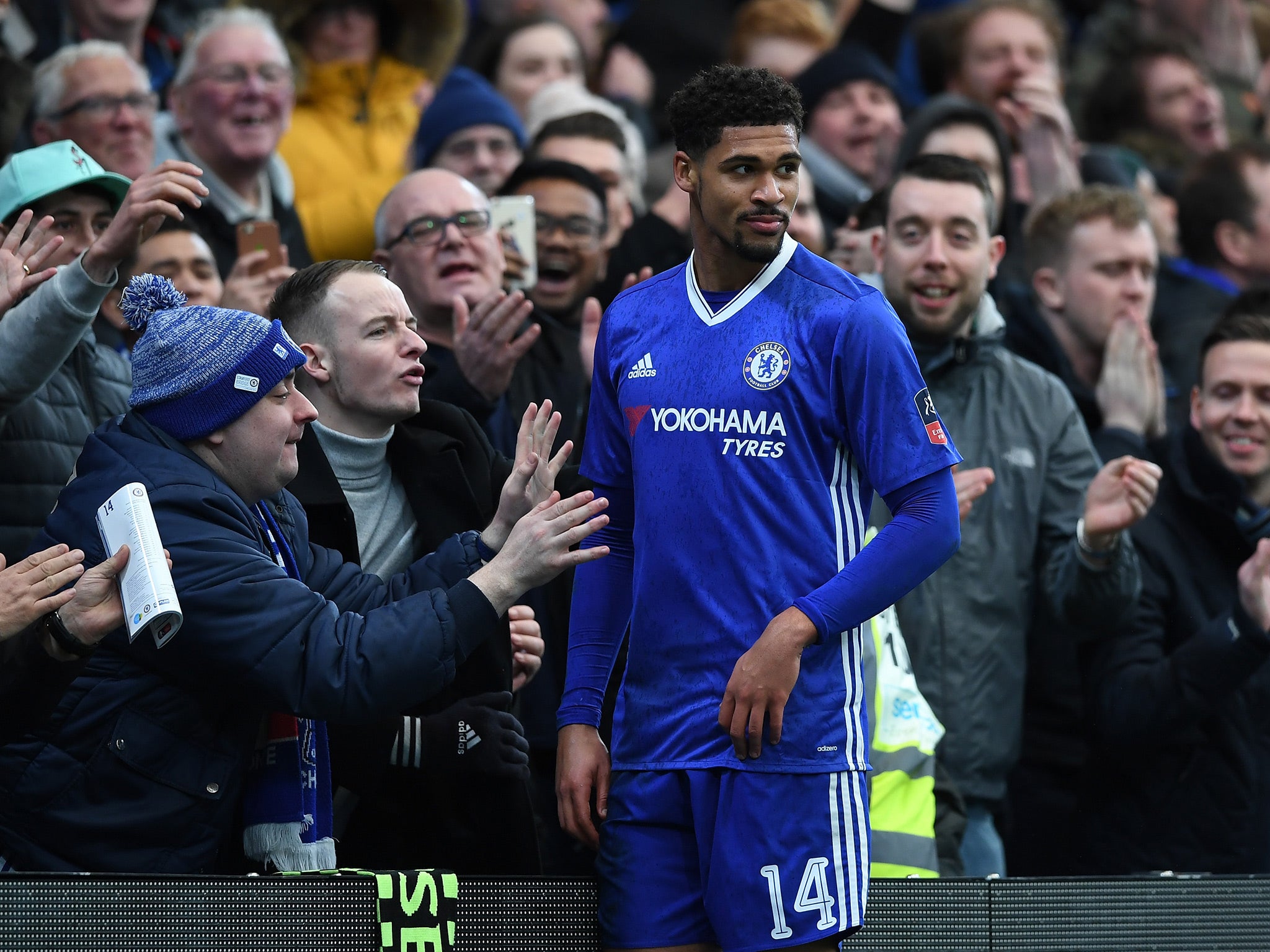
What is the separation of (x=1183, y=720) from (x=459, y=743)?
261 centimetres

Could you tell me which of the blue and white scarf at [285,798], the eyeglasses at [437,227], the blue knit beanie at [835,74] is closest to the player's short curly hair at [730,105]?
the blue and white scarf at [285,798]

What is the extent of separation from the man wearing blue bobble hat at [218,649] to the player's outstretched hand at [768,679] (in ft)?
1.61

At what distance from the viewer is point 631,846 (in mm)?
4047

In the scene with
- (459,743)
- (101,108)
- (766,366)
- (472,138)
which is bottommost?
(459,743)

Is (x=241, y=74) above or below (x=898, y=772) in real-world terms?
above

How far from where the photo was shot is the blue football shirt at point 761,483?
3.96m

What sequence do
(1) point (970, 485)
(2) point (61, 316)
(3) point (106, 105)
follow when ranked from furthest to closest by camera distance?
1. (3) point (106, 105)
2. (1) point (970, 485)
3. (2) point (61, 316)

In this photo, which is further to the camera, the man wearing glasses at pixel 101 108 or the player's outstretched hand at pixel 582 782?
the man wearing glasses at pixel 101 108

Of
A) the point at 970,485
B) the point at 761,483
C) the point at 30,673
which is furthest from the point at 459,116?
the point at 30,673

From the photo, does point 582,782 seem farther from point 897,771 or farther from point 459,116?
point 459,116

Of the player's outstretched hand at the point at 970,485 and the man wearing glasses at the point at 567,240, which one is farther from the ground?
the man wearing glasses at the point at 567,240

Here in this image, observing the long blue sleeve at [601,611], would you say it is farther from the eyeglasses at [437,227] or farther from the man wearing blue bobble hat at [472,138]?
the man wearing blue bobble hat at [472,138]

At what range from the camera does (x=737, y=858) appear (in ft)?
12.7

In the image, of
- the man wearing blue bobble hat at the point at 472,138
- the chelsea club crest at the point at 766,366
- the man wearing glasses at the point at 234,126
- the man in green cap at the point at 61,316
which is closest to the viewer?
the chelsea club crest at the point at 766,366
